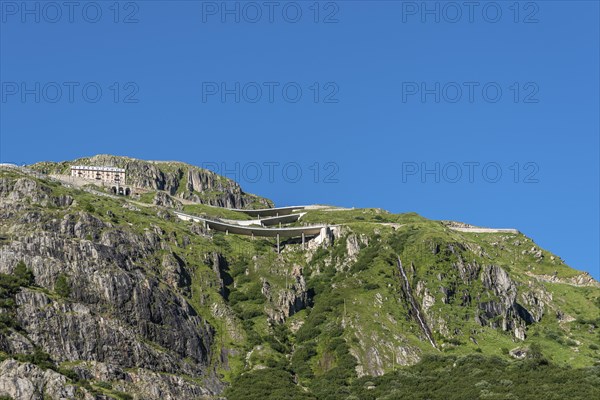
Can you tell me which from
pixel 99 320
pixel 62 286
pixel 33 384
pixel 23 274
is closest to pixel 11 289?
pixel 23 274

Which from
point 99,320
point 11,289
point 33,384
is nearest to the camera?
point 33,384

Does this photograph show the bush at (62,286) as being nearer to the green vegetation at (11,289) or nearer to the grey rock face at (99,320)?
the grey rock face at (99,320)

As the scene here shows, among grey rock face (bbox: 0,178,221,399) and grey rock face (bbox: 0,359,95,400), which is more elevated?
grey rock face (bbox: 0,178,221,399)

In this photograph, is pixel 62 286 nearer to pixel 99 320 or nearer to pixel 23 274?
pixel 23 274

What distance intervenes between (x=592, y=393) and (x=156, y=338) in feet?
255

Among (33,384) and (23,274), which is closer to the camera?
(33,384)

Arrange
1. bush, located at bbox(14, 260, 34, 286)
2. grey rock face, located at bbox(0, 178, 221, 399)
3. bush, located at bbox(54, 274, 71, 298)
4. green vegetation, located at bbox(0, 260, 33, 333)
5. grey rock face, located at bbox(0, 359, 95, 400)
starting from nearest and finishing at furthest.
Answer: grey rock face, located at bbox(0, 359, 95, 400) < grey rock face, located at bbox(0, 178, 221, 399) < green vegetation, located at bbox(0, 260, 33, 333) < bush, located at bbox(14, 260, 34, 286) < bush, located at bbox(54, 274, 71, 298)

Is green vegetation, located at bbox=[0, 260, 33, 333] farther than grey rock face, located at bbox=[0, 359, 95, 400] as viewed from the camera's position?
Yes

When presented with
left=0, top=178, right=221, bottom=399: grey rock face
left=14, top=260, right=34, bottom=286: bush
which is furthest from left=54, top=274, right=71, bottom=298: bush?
left=14, top=260, right=34, bottom=286: bush

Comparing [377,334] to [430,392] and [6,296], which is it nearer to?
[430,392]

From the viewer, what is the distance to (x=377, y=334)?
191 m

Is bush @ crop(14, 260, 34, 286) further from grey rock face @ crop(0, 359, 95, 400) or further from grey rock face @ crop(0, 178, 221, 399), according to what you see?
grey rock face @ crop(0, 359, 95, 400)

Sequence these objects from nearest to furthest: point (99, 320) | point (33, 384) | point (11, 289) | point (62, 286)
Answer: point (33, 384)
point (11, 289)
point (99, 320)
point (62, 286)

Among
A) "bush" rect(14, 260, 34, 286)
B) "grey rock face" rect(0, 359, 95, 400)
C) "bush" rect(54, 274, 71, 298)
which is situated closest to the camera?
"grey rock face" rect(0, 359, 95, 400)
